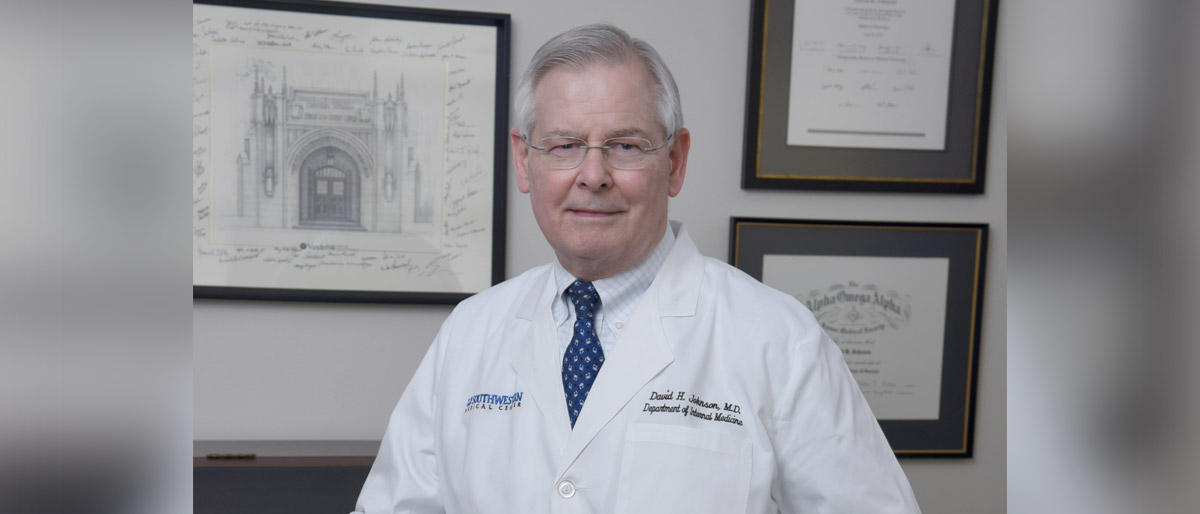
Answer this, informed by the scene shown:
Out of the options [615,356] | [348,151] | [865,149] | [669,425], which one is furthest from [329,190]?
[865,149]

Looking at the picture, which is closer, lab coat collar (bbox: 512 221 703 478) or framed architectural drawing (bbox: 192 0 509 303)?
lab coat collar (bbox: 512 221 703 478)

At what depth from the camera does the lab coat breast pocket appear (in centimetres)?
94

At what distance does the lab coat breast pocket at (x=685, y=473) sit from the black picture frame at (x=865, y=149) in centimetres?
91

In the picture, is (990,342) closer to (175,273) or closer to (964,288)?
(964,288)

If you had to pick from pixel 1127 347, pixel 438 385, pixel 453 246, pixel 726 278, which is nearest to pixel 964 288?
pixel 726 278

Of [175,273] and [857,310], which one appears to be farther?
Result: [857,310]

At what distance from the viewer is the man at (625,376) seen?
95cm

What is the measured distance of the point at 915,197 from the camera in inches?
71.7

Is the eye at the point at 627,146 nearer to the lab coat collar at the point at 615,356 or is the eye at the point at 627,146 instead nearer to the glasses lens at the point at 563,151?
the glasses lens at the point at 563,151

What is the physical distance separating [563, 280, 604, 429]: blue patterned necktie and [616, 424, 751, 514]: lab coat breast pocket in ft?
0.34

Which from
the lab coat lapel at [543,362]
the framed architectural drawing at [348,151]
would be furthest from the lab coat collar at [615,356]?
the framed architectural drawing at [348,151]

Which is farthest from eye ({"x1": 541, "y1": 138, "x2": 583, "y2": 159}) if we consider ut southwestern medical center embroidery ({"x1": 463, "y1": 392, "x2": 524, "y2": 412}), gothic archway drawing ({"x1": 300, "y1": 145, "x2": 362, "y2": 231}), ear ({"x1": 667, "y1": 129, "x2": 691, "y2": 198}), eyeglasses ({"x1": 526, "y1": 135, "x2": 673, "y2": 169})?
gothic archway drawing ({"x1": 300, "y1": 145, "x2": 362, "y2": 231})

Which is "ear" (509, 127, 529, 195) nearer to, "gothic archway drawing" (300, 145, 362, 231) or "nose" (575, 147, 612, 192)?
"nose" (575, 147, 612, 192)

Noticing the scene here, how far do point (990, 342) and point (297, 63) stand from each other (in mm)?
1697
